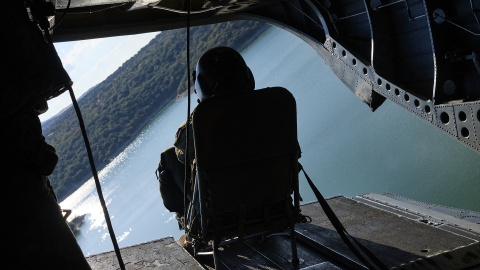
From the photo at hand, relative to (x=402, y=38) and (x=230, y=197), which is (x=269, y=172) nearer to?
(x=230, y=197)

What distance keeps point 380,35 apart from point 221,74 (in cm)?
195

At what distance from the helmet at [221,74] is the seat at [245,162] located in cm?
36

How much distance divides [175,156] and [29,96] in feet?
6.38

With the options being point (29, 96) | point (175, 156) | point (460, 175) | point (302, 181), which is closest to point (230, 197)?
point (175, 156)

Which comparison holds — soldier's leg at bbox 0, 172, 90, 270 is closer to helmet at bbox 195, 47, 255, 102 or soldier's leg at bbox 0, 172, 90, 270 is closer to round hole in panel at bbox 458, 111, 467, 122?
helmet at bbox 195, 47, 255, 102

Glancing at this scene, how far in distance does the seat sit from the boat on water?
579mm

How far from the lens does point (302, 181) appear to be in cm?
1313

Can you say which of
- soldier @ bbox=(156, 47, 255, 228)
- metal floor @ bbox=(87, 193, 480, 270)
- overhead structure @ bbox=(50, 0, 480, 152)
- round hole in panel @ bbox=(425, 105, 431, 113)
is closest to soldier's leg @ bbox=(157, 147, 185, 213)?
soldier @ bbox=(156, 47, 255, 228)

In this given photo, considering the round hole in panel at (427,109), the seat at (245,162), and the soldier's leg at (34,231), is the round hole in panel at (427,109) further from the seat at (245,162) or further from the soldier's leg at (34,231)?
the soldier's leg at (34,231)

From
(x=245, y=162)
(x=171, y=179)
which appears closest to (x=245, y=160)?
(x=245, y=162)

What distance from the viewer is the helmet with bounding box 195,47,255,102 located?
2.76m

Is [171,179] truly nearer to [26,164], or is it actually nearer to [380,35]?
[26,164]

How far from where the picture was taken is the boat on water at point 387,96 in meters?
3.13

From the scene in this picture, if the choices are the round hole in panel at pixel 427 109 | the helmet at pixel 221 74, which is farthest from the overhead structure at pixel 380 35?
the helmet at pixel 221 74
